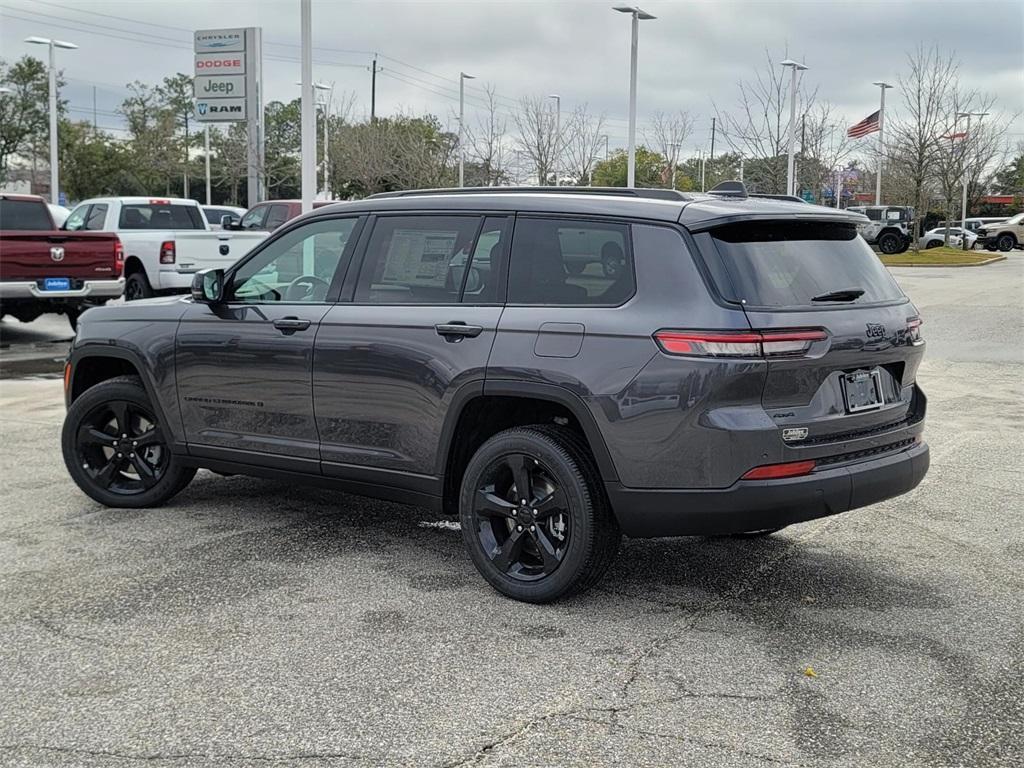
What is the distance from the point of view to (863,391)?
15.5ft

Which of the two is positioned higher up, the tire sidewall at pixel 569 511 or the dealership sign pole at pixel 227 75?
the dealership sign pole at pixel 227 75

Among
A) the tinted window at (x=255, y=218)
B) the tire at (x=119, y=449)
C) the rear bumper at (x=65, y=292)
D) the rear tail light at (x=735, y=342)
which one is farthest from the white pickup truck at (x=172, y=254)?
the rear tail light at (x=735, y=342)

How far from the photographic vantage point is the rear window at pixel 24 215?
15766 mm

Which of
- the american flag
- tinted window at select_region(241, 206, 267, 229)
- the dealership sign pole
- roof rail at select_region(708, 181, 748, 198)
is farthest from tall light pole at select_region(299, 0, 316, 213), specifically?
the american flag

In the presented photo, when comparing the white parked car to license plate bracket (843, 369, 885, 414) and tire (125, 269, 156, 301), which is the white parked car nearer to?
tire (125, 269, 156, 301)

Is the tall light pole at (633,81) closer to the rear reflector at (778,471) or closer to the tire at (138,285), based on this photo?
the tire at (138,285)

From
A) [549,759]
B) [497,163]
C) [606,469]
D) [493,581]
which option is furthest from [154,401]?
[497,163]

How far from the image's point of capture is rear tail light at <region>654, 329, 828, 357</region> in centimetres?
433

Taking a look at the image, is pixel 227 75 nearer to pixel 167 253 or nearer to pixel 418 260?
pixel 167 253

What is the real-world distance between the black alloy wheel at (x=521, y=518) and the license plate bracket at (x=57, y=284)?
11.5 m

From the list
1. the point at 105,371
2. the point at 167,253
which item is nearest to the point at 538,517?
the point at 105,371

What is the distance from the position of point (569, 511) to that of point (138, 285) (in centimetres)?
1440

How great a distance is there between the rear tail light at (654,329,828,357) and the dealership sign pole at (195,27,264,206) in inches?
644

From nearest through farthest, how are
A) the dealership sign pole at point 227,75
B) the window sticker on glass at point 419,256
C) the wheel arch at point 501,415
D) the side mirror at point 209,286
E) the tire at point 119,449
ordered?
1. the wheel arch at point 501,415
2. the window sticker on glass at point 419,256
3. the side mirror at point 209,286
4. the tire at point 119,449
5. the dealership sign pole at point 227,75
